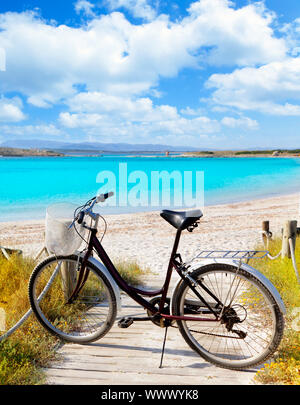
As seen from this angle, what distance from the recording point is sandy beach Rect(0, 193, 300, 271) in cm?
979

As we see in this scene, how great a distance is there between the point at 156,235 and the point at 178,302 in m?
9.74

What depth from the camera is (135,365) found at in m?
3.23

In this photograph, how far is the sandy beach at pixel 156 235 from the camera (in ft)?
32.1

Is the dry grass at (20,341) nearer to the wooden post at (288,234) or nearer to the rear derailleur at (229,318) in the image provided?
the rear derailleur at (229,318)

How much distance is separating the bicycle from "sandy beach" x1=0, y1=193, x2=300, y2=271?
354 centimetres

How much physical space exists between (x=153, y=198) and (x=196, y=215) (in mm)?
25029

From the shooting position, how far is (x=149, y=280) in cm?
594

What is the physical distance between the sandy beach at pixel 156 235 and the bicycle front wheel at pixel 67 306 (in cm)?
323

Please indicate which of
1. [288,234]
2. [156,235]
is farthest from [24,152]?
[288,234]

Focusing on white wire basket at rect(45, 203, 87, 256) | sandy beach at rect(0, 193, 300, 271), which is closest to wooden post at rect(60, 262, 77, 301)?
white wire basket at rect(45, 203, 87, 256)

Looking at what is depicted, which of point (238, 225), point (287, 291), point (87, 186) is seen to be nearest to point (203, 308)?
point (287, 291)

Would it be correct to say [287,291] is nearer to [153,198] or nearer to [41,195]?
[153,198]

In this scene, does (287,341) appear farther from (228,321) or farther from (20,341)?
(20,341)

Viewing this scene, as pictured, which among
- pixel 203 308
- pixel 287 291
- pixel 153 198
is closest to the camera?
pixel 203 308
